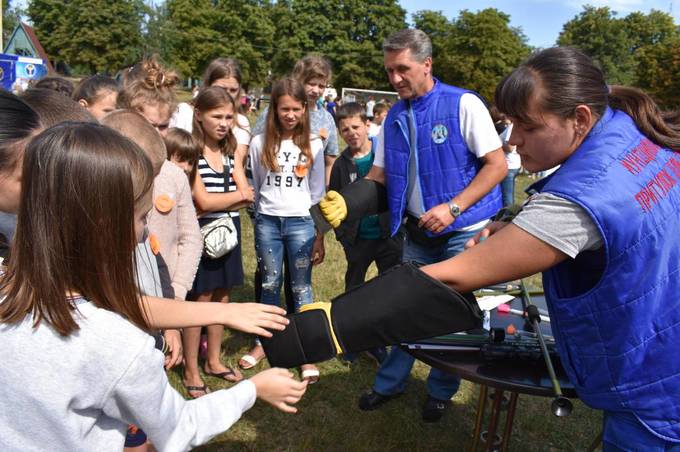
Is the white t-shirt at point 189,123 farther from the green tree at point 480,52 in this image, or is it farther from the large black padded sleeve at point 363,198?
the green tree at point 480,52

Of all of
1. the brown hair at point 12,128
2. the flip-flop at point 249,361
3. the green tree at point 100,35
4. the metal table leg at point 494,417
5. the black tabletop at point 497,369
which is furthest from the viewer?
the green tree at point 100,35

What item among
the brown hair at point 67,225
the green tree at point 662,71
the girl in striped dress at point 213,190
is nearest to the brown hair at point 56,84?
the girl in striped dress at point 213,190

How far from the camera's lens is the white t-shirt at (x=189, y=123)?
11.3ft

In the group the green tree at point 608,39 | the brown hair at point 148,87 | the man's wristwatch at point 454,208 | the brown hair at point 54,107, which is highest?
the green tree at point 608,39

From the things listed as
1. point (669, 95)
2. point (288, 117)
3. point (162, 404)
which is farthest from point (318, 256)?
point (669, 95)

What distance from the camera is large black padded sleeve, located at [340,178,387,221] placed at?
2.65 m

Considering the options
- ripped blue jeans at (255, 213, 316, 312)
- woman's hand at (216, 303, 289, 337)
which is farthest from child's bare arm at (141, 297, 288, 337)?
ripped blue jeans at (255, 213, 316, 312)

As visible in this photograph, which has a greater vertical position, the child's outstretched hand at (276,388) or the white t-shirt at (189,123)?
the white t-shirt at (189,123)

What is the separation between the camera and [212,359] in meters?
3.46

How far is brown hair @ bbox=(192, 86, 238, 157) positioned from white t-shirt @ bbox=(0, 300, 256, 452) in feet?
6.88

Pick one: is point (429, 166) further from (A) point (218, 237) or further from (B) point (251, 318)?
(B) point (251, 318)

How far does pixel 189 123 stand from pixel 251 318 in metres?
2.34

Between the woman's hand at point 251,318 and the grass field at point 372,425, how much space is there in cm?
150

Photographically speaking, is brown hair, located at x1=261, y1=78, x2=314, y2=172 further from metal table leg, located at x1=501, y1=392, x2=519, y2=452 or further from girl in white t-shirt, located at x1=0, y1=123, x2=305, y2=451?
girl in white t-shirt, located at x1=0, y1=123, x2=305, y2=451
